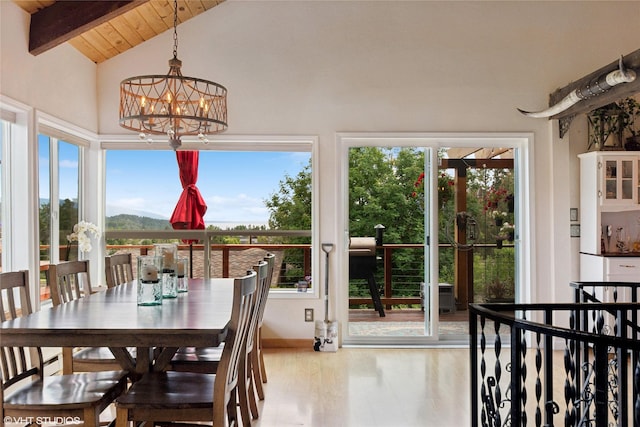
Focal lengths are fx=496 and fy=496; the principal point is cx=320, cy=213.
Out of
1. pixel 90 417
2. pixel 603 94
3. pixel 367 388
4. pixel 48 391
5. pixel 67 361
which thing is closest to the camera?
pixel 90 417

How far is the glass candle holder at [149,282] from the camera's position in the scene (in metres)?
2.85

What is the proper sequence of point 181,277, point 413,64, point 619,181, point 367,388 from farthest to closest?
point 413,64, point 619,181, point 367,388, point 181,277

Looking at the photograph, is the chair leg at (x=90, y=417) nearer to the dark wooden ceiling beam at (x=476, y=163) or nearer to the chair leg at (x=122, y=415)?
the chair leg at (x=122, y=415)

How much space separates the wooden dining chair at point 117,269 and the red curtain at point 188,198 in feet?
3.46

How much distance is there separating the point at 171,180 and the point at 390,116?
2.32 metres

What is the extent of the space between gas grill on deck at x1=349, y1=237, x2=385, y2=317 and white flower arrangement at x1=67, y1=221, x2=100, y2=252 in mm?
2477

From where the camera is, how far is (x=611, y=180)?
461cm

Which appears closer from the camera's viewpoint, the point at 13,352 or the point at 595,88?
the point at 13,352

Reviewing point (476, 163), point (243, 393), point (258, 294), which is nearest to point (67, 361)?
point (243, 393)

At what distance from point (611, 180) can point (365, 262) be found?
2426mm

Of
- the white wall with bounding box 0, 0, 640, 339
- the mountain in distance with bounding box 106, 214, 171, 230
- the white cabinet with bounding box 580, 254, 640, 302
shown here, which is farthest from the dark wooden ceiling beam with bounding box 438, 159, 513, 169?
the mountain in distance with bounding box 106, 214, 171, 230

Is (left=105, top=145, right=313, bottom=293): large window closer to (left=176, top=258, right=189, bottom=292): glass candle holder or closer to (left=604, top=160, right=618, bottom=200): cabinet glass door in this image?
(left=176, top=258, right=189, bottom=292): glass candle holder

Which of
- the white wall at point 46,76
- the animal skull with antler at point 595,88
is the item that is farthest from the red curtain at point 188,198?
the animal skull with antler at point 595,88

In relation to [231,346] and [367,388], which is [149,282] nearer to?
[231,346]
